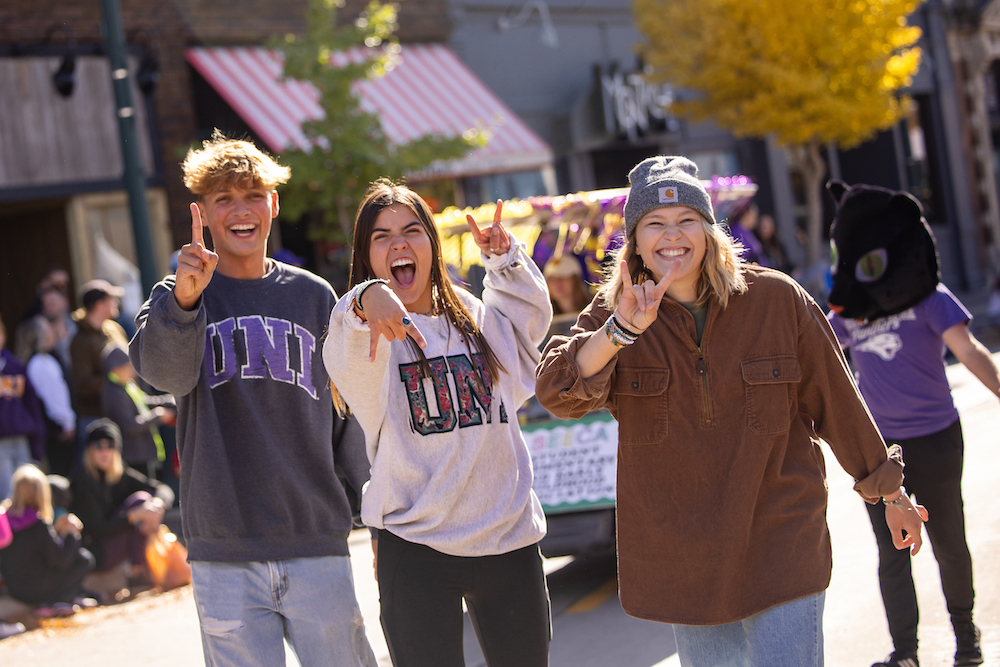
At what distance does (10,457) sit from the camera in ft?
27.6

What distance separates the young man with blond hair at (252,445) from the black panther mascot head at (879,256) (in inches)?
90.9

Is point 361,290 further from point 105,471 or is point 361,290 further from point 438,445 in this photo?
point 105,471

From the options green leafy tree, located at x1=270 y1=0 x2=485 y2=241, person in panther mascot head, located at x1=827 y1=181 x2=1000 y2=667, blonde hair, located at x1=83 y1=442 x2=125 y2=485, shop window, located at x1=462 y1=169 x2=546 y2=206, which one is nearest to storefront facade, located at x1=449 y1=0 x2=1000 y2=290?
shop window, located at x1=462 y1=169 x2=546 y2=206

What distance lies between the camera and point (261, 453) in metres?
3.32

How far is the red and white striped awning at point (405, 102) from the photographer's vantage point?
12336 mm

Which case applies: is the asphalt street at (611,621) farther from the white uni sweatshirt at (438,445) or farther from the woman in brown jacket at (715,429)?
the white uni sweatshirt at (438,445)

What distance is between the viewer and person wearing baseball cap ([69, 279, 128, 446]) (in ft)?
28.8

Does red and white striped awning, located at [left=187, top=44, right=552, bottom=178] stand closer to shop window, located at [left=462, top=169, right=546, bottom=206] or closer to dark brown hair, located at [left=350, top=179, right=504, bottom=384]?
shop window, located at [left=462, top=169, right=546, bottom=206]

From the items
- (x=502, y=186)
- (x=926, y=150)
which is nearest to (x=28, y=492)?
(x=502, y=186)

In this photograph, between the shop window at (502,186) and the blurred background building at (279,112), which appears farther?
the shop window at (502,186)

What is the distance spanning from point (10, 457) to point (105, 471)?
42.2 inches

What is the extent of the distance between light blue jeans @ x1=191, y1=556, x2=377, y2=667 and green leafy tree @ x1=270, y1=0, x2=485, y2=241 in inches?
302

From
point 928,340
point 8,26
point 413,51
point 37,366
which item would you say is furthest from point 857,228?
point 413,51

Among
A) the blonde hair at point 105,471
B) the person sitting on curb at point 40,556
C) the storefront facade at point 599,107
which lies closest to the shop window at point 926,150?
the storefront facade at point 599,107
